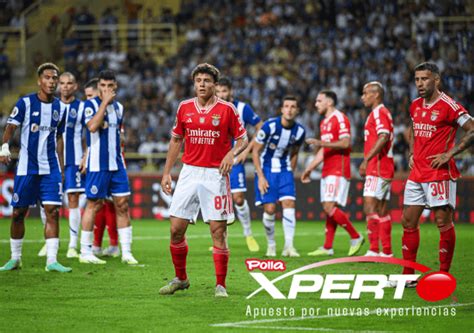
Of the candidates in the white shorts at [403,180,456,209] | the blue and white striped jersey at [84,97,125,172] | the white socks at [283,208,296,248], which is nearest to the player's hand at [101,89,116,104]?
the blue and white striped jersey at [84,97,125,172]

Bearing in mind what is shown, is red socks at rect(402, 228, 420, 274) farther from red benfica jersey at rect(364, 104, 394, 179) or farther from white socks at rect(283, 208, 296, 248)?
white socks at rect(283, 208, 296, 248)

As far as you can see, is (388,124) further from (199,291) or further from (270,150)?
(199,291)

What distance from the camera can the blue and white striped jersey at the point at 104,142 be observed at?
1343 cm

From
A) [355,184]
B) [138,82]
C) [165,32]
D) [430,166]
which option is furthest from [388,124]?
[165,32]

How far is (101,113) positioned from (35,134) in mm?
1092

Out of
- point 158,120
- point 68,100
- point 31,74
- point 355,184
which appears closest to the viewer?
point 68,100

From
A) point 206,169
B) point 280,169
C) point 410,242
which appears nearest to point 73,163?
point 280,169

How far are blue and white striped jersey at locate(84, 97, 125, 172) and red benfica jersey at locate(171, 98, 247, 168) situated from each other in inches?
143

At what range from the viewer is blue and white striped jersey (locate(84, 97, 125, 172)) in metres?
13.4

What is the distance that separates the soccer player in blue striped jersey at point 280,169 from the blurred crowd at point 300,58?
9808 millimetres

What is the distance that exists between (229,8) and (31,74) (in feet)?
24.6

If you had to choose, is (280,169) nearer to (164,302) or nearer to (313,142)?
(313,142)

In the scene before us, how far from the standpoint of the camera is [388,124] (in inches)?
537

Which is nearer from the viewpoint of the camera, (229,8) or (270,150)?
(270,150)
